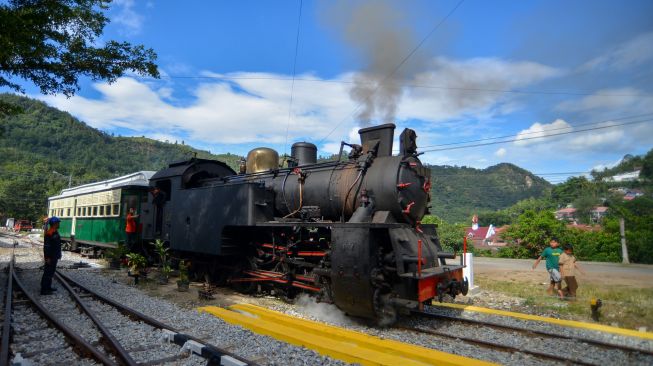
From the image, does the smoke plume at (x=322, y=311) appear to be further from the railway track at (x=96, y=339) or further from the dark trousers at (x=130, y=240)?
the dark trousers at (x=130, y=240)

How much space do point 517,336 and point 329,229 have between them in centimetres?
330

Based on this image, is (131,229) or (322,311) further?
(131,229)

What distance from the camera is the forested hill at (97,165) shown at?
8512 centimetres

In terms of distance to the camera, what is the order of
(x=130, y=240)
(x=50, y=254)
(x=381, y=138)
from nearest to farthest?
(x=381, y=138) → (x=50, y=254) → (x=130, y=240)

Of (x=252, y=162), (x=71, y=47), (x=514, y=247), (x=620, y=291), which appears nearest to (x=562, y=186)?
(x=514, y=247)

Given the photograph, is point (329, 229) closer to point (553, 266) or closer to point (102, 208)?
point (553, 266)

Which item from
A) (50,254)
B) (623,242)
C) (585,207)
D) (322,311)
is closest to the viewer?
(322,311)

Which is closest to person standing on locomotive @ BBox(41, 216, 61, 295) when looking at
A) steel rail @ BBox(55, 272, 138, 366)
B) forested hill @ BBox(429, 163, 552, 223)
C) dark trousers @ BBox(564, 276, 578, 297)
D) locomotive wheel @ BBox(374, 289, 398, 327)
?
steel rail @ BBox(55, 272, 138, 366)

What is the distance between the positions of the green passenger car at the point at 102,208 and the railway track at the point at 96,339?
221 inches

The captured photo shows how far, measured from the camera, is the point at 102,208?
1560 cm

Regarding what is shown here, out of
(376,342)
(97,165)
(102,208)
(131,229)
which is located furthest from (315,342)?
(97,165)

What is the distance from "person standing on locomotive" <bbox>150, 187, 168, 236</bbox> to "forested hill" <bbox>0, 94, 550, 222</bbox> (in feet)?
199

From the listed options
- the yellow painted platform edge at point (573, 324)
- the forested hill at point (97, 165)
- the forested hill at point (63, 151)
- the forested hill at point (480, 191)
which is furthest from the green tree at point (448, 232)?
the forested hill at point (480, 191)

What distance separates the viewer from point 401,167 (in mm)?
6379
